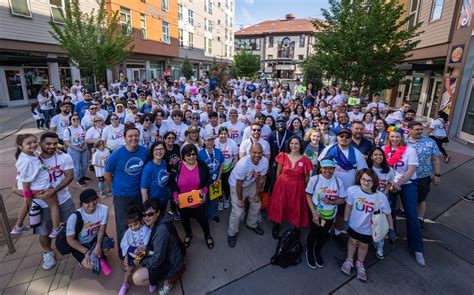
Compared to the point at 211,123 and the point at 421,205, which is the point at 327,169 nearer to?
the point at 421,205

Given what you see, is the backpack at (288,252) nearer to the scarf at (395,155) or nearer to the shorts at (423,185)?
the scarf at (395,155)

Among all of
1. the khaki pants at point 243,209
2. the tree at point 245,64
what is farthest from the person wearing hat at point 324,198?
the tree at point 245,64

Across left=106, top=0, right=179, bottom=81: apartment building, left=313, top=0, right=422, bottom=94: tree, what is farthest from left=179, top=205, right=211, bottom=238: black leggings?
left=106, top=0, right=179, bottom=81: apartment building

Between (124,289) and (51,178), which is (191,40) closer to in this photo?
(51,178)

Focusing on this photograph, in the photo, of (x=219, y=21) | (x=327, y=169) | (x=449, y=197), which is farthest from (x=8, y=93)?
(x=219, y=21)

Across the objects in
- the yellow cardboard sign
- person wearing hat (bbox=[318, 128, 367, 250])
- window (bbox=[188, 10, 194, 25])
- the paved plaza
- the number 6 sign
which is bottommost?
the paved plaza

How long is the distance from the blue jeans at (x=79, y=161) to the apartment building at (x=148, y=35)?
1405 centimetres

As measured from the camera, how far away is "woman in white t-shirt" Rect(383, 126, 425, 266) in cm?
363

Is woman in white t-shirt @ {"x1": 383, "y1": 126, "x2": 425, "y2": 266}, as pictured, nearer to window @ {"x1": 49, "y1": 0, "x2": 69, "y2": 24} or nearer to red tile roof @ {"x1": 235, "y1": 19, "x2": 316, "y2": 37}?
window @ {"x1": 49, "y1": 0, "x2": 69, "y2": 24}

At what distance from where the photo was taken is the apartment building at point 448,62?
9.55m

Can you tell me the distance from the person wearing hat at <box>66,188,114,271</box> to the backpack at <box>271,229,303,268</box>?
2491mm

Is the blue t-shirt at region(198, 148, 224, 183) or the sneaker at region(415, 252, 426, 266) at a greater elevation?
the blue t-shirt at region(198, 148, 224, 183)

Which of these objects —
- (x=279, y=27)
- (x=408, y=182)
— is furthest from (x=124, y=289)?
(x=279, y=27)

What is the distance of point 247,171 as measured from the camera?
12.6ft
